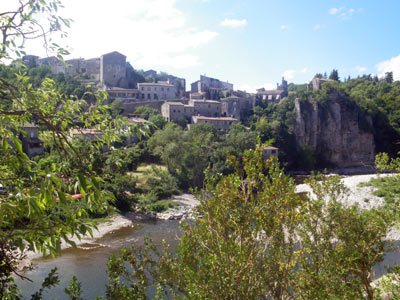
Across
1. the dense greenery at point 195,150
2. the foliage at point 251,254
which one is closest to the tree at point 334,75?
the dense greenery at point 195,150

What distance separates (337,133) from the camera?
53.2 m

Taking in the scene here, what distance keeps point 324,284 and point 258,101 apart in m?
57.5

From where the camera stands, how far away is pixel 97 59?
200 ft

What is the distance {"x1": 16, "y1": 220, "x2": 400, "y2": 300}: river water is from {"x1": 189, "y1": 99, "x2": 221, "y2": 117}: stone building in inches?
1225

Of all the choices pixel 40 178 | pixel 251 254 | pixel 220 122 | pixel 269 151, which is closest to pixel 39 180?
pixel 40 178

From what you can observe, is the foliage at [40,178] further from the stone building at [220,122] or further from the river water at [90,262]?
the stone building at [220,122]

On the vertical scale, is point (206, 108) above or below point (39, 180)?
above

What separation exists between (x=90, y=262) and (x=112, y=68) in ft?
159

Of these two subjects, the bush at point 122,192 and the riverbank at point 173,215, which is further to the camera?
the bush at point 122,192

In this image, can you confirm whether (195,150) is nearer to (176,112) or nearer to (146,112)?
(176,112)

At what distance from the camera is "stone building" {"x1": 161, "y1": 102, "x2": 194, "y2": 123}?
156 feet

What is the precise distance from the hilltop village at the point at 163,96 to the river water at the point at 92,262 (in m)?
26.4

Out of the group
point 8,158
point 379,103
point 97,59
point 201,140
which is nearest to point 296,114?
point 379,103

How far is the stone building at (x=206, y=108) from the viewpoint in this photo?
168 feet
